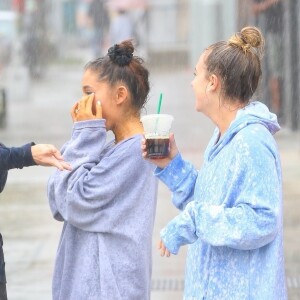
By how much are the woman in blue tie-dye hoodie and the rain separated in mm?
487

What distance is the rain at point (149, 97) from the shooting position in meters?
7.52

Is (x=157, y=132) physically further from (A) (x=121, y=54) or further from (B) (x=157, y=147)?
(A) (x=121, y=54)

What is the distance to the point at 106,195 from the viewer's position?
12.5 feet

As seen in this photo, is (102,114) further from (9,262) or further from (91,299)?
(9,262)

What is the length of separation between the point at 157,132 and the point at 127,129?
598mm

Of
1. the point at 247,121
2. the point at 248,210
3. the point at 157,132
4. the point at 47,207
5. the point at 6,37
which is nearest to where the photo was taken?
the point at 248,210

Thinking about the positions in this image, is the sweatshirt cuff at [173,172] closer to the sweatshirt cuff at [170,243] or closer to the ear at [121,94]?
the sweatshirt cuff at [170,243]

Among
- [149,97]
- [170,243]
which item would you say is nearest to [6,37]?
[149,97]

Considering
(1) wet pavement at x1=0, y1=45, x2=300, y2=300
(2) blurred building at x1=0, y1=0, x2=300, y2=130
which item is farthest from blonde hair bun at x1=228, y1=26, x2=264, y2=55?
(2) blurred building at x1=0, y1=0, x2=300, y2=130

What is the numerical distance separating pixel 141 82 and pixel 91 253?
0.67 metres

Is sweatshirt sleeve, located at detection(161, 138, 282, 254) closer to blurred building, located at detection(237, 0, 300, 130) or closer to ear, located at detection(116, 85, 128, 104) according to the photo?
ear, located at detection(116, 85, 128, 104)

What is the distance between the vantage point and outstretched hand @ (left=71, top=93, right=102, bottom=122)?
383 cm

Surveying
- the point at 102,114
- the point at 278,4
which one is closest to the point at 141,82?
the point at 102,114

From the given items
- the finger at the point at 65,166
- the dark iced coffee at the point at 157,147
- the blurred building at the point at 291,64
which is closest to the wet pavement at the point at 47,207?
the blurred building at the point at 291,64
